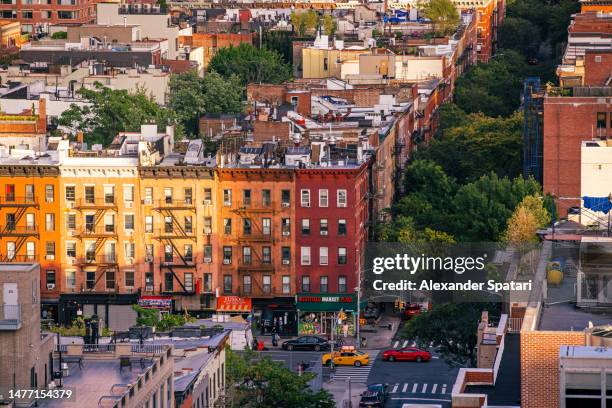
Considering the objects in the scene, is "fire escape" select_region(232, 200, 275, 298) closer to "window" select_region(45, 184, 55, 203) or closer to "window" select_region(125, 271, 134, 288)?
"window" select_region(125, 271, 134, 288)

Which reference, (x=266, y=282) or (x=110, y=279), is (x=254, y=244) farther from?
(x=110, y=279)

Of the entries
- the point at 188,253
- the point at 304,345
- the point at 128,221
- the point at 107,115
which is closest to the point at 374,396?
the point at 304,345

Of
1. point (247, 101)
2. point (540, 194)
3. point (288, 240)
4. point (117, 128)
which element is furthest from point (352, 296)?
point (247, 101)

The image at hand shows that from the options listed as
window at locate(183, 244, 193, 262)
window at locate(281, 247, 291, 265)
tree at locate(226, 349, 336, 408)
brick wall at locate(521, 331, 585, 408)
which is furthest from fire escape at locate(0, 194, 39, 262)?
brick wall at locate(521, 331, 585, 408)

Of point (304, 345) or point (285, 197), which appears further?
point (285, 197)

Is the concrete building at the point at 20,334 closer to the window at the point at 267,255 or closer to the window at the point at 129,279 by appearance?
the window at the point at 129,279
